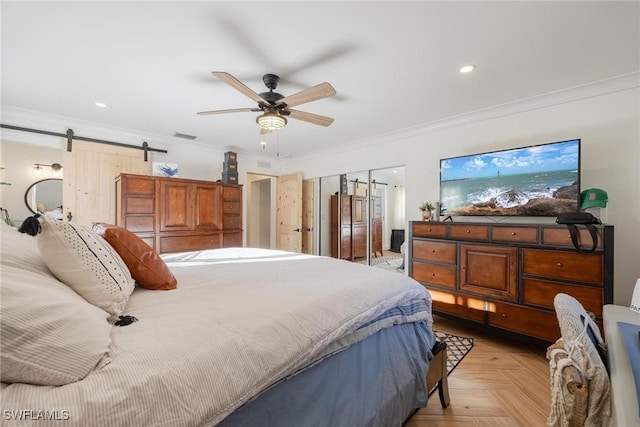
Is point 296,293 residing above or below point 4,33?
below

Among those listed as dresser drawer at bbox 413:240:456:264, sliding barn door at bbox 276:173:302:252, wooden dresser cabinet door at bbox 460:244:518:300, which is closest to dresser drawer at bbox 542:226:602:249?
wooden dresser cabinet door at bbox 460:244:518:300

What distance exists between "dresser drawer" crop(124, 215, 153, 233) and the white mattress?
2.49 metres

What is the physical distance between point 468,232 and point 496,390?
1366mm

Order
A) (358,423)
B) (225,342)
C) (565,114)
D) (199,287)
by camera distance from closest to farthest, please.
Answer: (225,342) < (358,423) < (199,287) < (565,114)

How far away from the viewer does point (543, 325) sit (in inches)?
87.6

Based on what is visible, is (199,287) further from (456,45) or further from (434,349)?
(456,45)

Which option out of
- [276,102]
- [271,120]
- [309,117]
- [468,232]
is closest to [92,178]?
[271,120]

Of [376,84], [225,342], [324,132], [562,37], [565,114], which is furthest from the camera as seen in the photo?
[324,132]

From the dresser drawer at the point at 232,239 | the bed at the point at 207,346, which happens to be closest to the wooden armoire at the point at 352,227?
the dresser drawer at the point at 232,239

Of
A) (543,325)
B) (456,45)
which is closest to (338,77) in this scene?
(456,45)

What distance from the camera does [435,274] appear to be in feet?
9.52

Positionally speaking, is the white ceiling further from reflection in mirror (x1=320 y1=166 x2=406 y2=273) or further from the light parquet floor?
the light parquet floor

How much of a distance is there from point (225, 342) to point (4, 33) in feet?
8.63

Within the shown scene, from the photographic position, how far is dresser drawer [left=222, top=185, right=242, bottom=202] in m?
4.21
